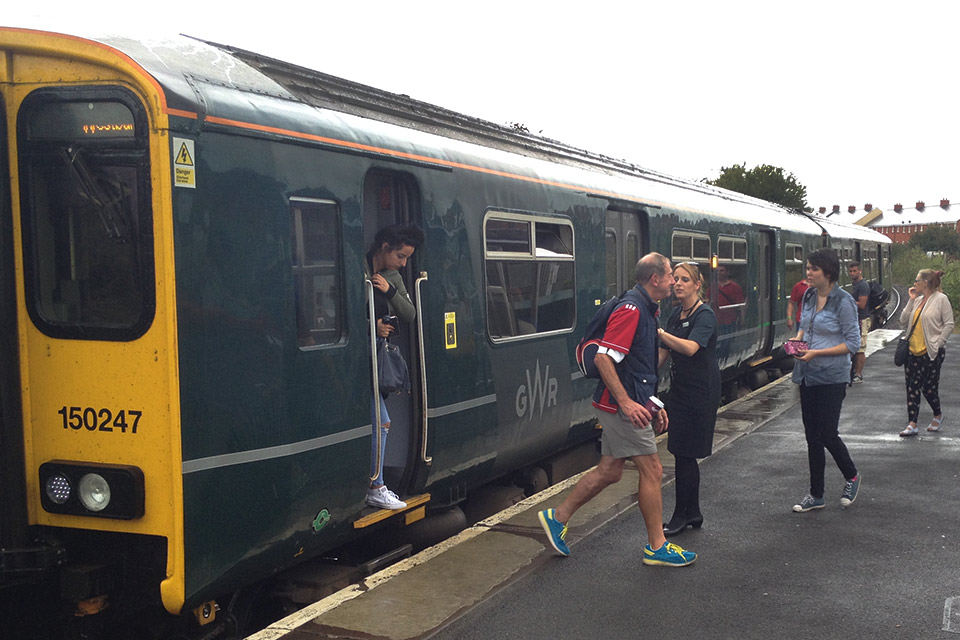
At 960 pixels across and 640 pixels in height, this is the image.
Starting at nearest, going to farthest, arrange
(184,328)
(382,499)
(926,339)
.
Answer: (184,328) < (382,499) < (926,339)

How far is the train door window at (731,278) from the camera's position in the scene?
508 inches

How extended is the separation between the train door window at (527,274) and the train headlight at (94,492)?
314 cm

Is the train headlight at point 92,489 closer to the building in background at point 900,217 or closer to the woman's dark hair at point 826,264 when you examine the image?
the woman's dark hair at point 826,264

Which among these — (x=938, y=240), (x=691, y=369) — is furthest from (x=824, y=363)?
(x=938, y=240)

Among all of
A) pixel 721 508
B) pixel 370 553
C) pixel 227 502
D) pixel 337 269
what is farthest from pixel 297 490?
pixel 721 508

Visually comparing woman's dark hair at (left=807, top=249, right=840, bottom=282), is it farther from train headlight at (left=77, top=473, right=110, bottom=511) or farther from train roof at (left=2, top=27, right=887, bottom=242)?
train headlight at (left=77, top=473, right=110, bottom=511)

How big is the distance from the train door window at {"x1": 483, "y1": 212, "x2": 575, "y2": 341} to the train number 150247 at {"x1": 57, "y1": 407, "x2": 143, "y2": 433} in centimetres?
305

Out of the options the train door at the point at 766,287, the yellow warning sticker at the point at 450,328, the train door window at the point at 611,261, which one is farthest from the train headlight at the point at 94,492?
the train door at the point at 766,287

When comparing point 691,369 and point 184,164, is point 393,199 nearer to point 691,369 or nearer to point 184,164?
point 184,164

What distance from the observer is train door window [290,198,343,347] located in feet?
15.7

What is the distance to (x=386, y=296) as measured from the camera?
552cm

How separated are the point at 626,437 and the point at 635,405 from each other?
0.25m

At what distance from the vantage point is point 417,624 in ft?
15.4

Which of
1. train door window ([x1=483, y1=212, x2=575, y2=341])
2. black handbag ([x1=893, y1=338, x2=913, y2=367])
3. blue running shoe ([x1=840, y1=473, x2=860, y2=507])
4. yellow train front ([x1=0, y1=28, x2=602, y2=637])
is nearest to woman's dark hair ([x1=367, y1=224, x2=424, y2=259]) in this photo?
yellow train front ([x1=0, y1=28, x2=602, y2=637])
